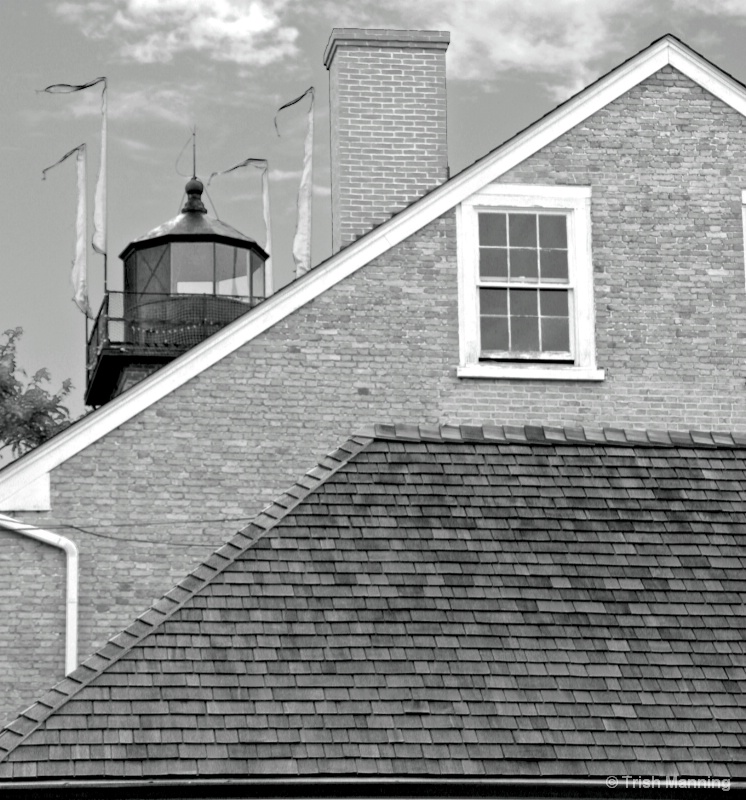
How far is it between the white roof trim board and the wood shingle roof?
2449 millimetres

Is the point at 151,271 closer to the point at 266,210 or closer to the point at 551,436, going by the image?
the point at 266,210

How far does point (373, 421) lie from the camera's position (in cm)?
1603

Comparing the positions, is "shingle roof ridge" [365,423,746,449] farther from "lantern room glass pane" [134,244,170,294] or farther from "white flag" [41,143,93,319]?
"lantern room glass pane" [134,244,170,294]

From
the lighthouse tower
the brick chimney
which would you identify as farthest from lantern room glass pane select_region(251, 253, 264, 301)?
the brick chimney

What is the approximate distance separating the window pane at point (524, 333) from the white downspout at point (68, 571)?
15.3ft

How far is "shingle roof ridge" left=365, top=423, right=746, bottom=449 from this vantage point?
14.2m

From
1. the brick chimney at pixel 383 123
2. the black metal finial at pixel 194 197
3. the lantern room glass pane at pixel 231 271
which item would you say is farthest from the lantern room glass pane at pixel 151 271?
the brick chimney at pixel 383 123

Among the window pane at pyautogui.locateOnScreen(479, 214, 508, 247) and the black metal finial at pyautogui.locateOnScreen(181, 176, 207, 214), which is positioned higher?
the black metal finial at pyautogui.locateOnScreen(181, 176, 207, 214)

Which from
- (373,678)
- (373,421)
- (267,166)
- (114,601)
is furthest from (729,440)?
(267,166)

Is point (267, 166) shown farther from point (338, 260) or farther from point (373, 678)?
point (373, 678)

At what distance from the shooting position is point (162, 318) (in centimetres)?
2944

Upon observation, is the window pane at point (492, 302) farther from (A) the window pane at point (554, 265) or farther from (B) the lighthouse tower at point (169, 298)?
(B) the lighthouse tower at point (169, 298)

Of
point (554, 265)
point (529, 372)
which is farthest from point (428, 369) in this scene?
point (554, 265)

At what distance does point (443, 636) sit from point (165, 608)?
202 cm
